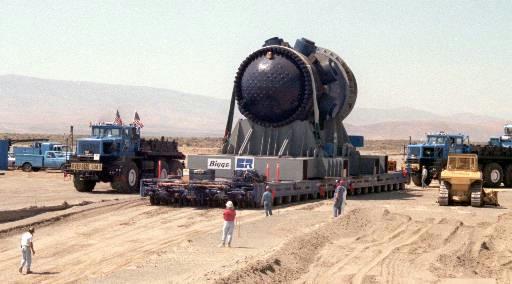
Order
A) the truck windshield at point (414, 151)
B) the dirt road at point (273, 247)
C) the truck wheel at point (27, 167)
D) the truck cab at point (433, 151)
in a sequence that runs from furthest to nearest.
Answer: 1. the truck wheel at point (27, 167)
2. the truck windshield at point (414, 151)
3. the truck cab at point (433, 151)
4. the dirt road at point (273, 247)

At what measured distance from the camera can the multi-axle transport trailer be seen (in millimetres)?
26578

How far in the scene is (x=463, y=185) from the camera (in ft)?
94.2

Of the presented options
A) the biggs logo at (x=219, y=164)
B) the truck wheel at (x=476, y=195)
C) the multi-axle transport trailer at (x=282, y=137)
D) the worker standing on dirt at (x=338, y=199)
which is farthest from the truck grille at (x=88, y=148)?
the truck wheel at (x=476, y=195)

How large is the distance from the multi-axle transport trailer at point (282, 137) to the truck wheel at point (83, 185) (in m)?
6.67

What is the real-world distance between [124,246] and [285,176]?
10619 mm

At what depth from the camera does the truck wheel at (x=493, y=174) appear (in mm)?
39500

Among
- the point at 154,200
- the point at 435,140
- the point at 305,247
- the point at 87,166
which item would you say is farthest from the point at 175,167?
the point at 305,247

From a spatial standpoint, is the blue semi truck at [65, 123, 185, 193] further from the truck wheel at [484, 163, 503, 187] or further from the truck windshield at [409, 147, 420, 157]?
the truck wheel at [484, 163, 503, 187]

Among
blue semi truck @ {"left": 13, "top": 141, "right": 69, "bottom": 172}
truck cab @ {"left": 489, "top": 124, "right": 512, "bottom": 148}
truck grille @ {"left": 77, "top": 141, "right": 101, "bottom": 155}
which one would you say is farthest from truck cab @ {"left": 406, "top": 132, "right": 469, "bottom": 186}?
blue semi truck @ {"left": 13, "top": 141, "right": 69, "bottom": 172}

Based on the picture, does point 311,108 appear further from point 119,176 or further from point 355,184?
point 119,176

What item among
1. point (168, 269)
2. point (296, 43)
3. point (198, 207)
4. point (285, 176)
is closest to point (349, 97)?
point (296, 43)

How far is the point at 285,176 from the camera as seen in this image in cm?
2822

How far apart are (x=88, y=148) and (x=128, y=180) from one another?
218cm

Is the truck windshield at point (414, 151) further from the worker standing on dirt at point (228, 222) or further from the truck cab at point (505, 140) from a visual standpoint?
the worker standing on dirt at point (228, 222)
